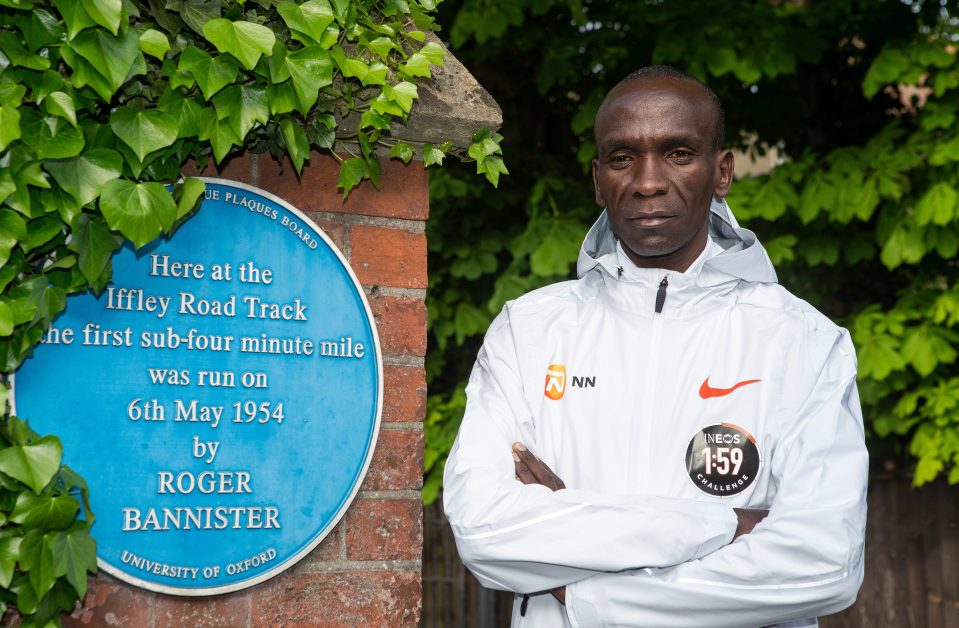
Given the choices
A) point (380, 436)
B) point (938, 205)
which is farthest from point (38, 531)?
point (938, 205)

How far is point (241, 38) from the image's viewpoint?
6.48ft

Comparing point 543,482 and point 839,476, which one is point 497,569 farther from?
point 839,476

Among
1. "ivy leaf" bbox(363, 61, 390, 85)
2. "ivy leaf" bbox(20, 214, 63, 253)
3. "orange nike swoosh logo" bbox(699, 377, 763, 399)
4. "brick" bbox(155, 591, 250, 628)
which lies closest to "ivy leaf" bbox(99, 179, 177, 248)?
"ivy leaf" bbox(20, 214, 63, 253)

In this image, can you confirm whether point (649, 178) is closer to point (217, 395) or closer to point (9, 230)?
point (217, 395)

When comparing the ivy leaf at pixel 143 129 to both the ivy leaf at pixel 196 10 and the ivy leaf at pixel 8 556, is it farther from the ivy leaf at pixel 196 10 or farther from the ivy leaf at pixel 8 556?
the ivy leaf at pixel 8 556

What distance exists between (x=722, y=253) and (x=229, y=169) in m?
1.12

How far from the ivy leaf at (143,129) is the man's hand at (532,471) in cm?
97

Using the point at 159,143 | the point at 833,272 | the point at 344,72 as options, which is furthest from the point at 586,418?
the point at 833,272

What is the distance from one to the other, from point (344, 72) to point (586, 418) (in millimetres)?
913

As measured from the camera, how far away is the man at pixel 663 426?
78.8 inches

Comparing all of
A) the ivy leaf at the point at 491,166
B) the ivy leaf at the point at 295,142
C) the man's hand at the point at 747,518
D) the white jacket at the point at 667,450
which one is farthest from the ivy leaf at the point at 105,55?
the man's hand at the point at 747,518

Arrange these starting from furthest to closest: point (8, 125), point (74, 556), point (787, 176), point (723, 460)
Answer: point (787, 176) < point (723, 460) < point (74, 556) < point (8, 125)

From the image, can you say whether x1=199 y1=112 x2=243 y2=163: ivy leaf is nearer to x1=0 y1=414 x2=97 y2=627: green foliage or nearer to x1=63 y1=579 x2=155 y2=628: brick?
x1=0 y1=414 x2=97 y2=627: green foliage

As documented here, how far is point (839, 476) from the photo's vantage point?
2.06 metres
